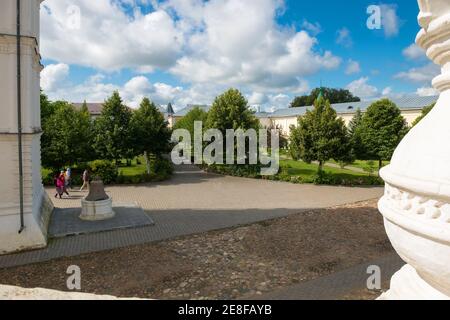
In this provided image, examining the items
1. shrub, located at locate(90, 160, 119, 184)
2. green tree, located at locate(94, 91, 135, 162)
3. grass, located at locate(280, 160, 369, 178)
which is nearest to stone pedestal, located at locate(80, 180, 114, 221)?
shrub, located at locate(90, 160, 119, 184)

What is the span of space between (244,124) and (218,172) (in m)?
5.37

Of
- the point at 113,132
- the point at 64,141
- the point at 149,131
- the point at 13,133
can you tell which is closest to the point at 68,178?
the point at 64,141

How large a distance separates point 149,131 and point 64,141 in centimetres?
632

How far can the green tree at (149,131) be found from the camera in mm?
26484

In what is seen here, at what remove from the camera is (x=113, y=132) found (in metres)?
25.1

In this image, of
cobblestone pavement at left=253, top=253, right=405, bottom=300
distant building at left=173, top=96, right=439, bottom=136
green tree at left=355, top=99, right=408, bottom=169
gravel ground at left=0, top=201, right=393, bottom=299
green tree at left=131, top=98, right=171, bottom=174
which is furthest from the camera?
distant building at left=173, top=96, right=439, bottom=136

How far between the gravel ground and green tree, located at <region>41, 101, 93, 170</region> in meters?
14.8

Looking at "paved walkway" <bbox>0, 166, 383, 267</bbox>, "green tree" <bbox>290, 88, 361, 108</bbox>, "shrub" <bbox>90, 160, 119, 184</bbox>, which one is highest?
"green tree" <bbox>290, 88, 361, 108</bbox>

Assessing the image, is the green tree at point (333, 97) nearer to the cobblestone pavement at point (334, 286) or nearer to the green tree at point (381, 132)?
the green tree at point (381, 132)

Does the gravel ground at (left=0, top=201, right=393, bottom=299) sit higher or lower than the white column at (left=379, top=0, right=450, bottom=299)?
lower

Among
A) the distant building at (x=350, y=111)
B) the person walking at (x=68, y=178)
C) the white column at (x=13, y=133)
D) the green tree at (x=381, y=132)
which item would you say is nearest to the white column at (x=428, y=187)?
the white column at (x=13, y=133)

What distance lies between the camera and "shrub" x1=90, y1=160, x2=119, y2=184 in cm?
2394

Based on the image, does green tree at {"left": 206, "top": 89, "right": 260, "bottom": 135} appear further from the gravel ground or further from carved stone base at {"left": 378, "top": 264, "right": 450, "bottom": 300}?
carved stone base at {"left": 378, "top": 264, "right": 450, "bottom": 300}

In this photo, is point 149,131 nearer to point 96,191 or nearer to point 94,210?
point 96,191
